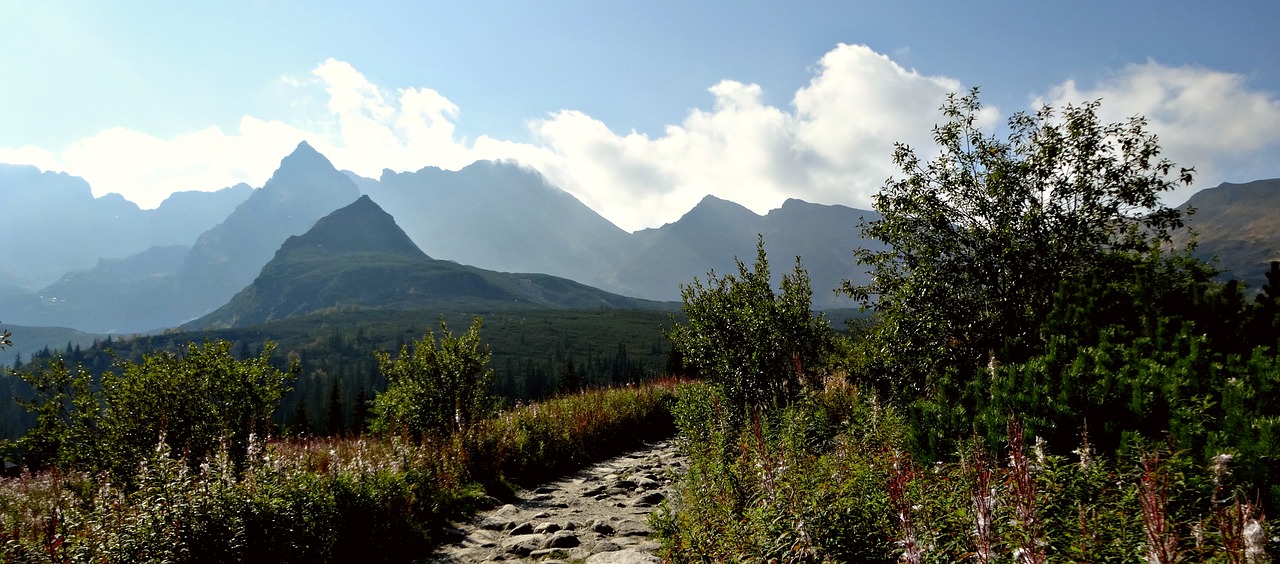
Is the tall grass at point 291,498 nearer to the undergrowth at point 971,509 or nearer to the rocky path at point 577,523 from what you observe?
the rocky path at point 577,523

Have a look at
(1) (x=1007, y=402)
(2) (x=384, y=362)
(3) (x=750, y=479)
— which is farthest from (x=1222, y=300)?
(2) (x=384, y=362)

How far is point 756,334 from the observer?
13.6 meters

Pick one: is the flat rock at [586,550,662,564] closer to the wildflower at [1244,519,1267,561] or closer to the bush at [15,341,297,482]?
the bush at [15,341,297,482]

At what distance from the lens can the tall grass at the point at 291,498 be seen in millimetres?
6199

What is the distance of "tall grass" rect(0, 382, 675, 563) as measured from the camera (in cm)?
620

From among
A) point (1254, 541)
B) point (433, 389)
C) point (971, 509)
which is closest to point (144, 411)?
point (433, 389)

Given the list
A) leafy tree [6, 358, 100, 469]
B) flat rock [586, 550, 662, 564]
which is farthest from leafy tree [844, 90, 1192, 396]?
leafy tree [6, 358, 100, 469]

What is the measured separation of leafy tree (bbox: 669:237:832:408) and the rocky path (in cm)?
275

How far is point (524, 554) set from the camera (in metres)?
9.30

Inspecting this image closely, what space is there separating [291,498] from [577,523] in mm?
4698

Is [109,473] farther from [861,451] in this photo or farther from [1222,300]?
[1222,300]

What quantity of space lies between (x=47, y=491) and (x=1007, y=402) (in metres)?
16.0

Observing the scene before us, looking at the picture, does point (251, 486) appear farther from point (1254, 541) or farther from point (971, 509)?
point (1254, 541)

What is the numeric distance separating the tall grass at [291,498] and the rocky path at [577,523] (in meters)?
0.69
